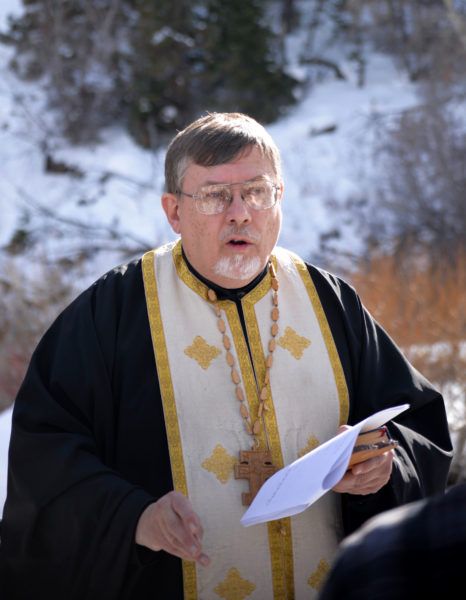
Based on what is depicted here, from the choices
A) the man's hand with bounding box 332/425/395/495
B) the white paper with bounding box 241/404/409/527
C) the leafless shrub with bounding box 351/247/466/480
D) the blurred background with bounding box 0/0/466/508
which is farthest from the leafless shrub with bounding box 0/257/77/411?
the white paper with bounding box 241/404/409/527

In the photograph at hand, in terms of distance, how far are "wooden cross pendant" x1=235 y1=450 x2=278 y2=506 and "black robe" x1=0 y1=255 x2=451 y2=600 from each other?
255 mm

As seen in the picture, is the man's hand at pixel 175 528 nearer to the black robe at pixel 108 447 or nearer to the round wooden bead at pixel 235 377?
the black robe at pixel 108 447

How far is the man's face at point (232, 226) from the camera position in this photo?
246cm

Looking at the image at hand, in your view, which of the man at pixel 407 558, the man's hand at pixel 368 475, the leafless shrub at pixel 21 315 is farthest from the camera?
the leafless shrub at pixel 21 315

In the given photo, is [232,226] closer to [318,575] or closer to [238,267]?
[238,267]

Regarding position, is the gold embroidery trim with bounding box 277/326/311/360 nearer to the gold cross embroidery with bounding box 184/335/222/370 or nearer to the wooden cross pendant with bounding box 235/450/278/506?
the gold cross embroidery with bounding box 184/335/222/370

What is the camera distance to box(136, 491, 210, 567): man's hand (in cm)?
195

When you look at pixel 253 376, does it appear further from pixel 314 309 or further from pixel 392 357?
pixel 392 357

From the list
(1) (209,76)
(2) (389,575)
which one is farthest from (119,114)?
(2) (389,575)

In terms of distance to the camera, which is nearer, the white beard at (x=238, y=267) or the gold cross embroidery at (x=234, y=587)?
the gold cross embroidery at (x=234, y=587)

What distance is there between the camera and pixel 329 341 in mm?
2699

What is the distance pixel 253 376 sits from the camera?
2.58 metres

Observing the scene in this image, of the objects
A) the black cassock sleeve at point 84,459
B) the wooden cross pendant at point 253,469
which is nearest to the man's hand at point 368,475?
the wooden cross pendant at point 253,469

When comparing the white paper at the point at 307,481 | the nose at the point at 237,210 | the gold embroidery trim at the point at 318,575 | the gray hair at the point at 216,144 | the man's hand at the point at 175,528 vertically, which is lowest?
the gold embroidery trim at the point at 318,575
